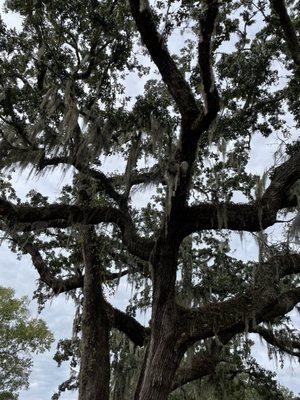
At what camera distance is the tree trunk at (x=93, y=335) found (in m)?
7.48

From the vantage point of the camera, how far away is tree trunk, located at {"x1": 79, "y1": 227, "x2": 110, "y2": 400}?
24.5 ft

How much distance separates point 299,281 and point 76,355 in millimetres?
5512

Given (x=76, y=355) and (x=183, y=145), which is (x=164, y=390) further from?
(x=76, y=355)

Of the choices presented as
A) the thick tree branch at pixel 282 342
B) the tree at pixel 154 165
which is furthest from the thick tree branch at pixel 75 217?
the thick tree branch at pixel 282 342

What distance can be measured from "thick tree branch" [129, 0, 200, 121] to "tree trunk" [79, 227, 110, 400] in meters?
3.50

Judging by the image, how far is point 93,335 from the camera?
313 inches

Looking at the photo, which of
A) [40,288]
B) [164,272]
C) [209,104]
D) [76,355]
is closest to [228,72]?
[209,104]

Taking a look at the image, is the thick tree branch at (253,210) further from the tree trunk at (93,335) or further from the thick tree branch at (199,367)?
the thick tree branch at (199,367)

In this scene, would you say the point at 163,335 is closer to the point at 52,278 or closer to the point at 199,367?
the point at 199,367

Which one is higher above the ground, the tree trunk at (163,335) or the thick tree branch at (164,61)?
the thick tree branch at (164,61)

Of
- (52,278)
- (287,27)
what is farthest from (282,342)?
(287,27)

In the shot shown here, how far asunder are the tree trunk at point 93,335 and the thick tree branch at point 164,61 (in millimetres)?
3502

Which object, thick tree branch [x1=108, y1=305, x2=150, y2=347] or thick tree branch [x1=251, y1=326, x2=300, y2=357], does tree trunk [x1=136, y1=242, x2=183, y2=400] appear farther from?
thick tree branch [x1=251, y1=326, x2=300, y2=357]

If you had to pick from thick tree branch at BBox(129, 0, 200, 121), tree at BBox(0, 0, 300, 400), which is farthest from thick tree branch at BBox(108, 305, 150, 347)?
thick tree branch at BBox(129, 0, 200, 121)
